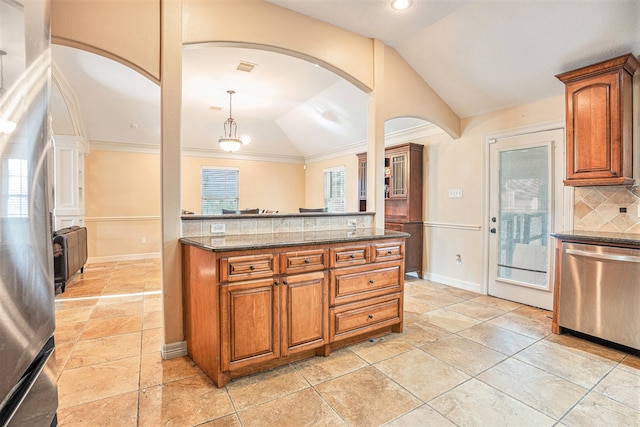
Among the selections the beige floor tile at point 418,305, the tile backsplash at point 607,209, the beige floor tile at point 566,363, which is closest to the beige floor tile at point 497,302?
the beige floor tile at point 418,305

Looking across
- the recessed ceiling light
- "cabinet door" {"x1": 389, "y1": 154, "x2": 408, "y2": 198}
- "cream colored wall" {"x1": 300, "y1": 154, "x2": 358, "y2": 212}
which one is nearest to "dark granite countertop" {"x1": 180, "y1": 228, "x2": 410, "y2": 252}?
the recessed ceiling light

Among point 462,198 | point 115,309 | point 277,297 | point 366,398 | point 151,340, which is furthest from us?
point 462,198

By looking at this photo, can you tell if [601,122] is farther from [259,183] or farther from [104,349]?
[259,183]

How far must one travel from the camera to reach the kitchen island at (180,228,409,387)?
6.82 feet

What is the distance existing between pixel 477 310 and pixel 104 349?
3.78m

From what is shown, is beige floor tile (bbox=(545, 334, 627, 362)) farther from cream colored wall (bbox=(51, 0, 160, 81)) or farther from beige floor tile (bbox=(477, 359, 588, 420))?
cream colored wall (bbox=(51, 0, 160, 81))

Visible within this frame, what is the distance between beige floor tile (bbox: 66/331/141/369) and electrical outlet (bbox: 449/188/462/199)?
14.0ft

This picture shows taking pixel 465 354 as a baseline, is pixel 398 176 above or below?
above

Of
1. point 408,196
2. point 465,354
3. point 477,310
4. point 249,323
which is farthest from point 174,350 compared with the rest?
point 408,196

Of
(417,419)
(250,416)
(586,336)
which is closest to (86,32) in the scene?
(250,416)

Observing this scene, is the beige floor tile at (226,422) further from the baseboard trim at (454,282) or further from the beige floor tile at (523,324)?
the baseboard trim at (454,282)

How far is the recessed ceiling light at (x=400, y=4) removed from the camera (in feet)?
9.60

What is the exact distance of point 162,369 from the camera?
7.73 ft

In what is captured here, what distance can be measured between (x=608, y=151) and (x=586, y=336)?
1.70 m
